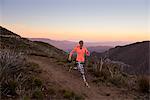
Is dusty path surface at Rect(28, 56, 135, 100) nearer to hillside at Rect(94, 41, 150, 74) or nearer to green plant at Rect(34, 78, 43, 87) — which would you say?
green plant at Rect(34, 78, 43, 87)

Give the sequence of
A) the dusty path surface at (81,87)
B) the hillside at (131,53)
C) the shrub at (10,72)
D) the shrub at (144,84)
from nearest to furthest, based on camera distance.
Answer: the shrub at (10,72) < the dusty path surface at (81,87) < the shrub at (144,84) < the hillside at (131,53)

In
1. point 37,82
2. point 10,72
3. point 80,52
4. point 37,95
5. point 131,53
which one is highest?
point 80,52

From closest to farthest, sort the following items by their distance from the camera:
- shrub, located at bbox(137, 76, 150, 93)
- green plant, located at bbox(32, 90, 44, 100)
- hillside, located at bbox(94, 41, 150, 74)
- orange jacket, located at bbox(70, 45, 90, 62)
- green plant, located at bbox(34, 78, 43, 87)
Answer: green plant, located at bbox(32, 90, 44, 100) < green plant, located at bbox(34, 78, 43, 87) < shrub, located at bbox(137, 76, 150, 93) < orange jacket, located at bbox(70, 45, 90, 62) < hillside, located at bbox(94, 41, 150, 74)

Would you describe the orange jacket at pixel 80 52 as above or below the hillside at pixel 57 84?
above

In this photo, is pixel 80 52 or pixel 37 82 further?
pixel 80 52

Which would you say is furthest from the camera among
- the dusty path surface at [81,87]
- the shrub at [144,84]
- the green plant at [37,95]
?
the shrub at [144,84]

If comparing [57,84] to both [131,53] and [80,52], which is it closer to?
[80,52]

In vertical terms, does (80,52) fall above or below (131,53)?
above

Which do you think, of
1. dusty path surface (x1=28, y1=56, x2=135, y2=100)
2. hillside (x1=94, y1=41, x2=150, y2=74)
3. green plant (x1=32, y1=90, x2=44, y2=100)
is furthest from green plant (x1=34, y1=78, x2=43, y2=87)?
hillside (x1=94, y1=41, x2=150, y2=74)

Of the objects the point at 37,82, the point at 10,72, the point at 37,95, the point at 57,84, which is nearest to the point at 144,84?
the point at 57,84

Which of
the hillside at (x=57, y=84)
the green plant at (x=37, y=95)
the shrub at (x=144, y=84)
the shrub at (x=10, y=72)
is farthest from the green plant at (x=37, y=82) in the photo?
the shrub at (x=144, y=84)

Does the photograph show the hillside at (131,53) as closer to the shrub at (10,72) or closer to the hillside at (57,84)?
the hillside at (57,84)

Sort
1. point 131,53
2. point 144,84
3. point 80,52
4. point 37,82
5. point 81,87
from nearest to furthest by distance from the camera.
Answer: point 37,82 < point 81,87 < point 144,84 < point 80,52 < point 131,53

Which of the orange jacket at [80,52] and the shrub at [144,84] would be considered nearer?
the shrub at [144,84]
